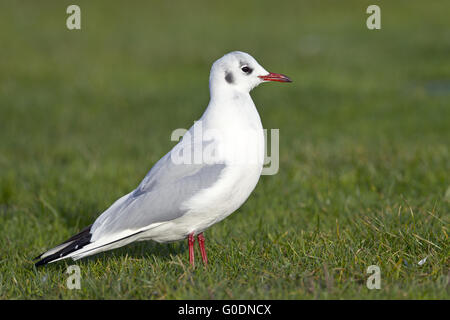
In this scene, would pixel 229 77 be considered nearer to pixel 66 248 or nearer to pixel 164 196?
pixel 164 196

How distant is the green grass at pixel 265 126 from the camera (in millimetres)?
3902

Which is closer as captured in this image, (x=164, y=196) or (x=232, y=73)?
(x=164, y=196)

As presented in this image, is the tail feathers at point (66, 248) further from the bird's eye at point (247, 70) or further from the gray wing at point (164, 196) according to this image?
the bird's eye at point (247, 70)

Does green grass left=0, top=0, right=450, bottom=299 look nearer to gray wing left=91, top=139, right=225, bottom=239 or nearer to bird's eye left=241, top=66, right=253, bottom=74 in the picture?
gray wing left=91, top=139, right=225, bottom=239

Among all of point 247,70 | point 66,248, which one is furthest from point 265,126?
point 66,248

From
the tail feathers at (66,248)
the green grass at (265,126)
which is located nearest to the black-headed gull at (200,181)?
the tail feathers at (66,248)

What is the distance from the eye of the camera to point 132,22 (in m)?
20.9

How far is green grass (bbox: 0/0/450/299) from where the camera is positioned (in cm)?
390

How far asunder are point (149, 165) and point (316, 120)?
408 centimetres

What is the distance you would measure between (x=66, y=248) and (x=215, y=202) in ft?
3.61

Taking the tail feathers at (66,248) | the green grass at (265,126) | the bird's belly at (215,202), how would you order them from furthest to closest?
the tail feathers at (66,248), the bird's belly at (215,202), the green grass at (265,126)

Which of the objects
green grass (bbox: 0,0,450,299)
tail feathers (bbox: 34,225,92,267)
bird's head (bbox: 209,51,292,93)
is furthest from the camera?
bird's head (bbox: 209,51,292,93)

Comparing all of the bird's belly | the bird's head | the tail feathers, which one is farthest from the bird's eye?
the tail feathers

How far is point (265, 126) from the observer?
1048cm
